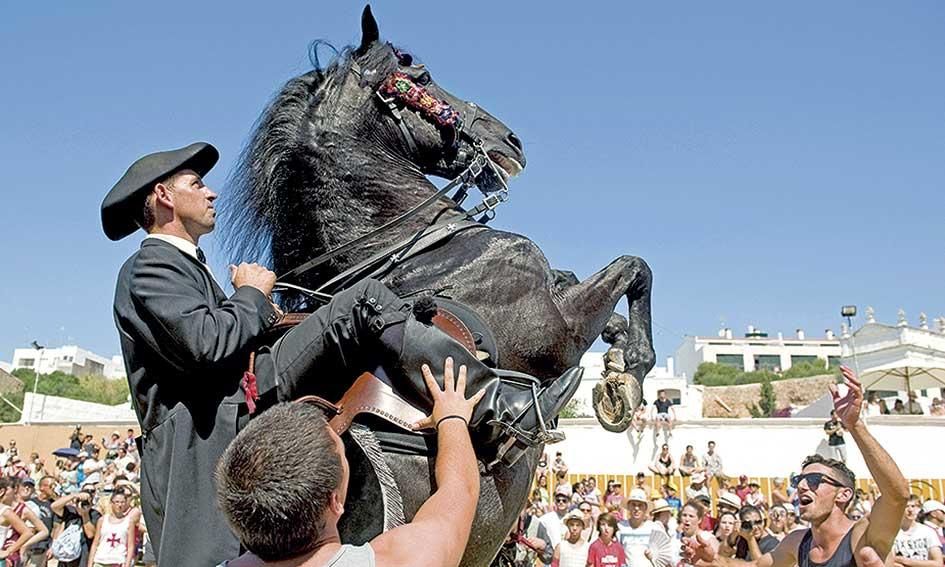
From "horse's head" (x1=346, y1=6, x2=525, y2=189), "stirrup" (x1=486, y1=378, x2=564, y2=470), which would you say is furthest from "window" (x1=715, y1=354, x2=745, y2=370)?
"stirrup" (x1=486, y1=378, x2=564, y2=470)

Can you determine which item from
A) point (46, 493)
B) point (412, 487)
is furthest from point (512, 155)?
point (46, 493)

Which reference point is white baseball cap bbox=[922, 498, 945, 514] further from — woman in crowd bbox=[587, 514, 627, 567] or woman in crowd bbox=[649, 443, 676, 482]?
woman in crowd bbox=[649, 443, 676, 482]

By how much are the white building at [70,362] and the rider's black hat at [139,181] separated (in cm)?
11231

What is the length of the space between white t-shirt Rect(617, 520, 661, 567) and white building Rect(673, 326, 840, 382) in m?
98.0

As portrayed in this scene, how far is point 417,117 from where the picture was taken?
450 cm

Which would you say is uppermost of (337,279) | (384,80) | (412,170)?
(384,80)

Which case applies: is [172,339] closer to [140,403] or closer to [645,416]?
[140,403]

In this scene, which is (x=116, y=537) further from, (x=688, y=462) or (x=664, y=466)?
(x=688, y=462)

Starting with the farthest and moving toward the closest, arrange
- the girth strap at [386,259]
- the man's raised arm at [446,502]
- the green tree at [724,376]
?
the green tree at [724,376] < the girth strap at [386,259] < the man's raised arm at [446,502]

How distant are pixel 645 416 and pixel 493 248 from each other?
22.2 metres

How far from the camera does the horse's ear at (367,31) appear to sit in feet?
14.8

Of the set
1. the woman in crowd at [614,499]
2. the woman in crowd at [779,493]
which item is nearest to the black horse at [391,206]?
the woman in crowd at [779,493]

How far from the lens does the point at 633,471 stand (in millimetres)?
24625

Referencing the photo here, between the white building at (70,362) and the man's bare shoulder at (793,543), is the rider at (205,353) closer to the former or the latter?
the man's bare shoulder at (793,543)
